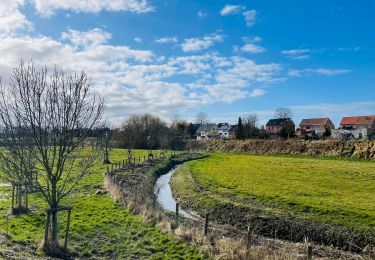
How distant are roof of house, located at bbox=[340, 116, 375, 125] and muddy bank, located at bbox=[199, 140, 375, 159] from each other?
64.1 metres

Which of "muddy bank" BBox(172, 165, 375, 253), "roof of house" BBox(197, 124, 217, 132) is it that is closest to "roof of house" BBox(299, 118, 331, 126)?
"roof of house" BBox(197, 124, 217, 132)

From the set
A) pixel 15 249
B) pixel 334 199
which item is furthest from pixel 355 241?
pixel 15 249

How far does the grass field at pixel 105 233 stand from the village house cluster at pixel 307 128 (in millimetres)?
88363

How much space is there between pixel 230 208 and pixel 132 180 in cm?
1461

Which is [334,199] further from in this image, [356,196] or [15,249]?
[15,249]

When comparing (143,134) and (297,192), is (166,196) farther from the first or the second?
(143,134)

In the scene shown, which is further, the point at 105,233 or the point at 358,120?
the point at 358,120

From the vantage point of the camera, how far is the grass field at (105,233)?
56.7ft

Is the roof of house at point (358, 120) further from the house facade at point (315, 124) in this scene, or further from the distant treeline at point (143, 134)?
the distant treeline at point (143, 134)

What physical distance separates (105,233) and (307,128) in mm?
145636

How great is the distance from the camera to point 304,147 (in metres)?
79.2

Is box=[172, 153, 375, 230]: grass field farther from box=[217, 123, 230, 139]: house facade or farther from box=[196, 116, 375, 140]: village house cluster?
box=[217, 123, 230, 139]: house facade

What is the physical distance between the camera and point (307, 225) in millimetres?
22703

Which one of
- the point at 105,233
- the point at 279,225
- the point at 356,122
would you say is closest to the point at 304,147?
the point at 279,225
